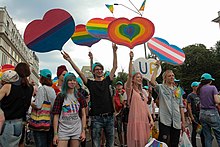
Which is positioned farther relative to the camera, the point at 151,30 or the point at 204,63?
the point at 204,63

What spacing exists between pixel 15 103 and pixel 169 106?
238 centimetres

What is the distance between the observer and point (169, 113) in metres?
3.63

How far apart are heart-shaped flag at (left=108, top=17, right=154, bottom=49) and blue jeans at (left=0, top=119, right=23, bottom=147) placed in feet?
6.87

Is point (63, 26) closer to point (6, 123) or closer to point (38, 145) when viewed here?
point (6, 123)

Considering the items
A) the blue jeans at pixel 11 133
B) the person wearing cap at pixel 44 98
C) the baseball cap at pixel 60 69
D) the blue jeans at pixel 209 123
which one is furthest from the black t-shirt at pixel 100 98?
the blue jeans at pixel 209 123

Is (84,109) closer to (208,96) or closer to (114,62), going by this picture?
(114,62)

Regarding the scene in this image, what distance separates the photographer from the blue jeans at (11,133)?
271 cm

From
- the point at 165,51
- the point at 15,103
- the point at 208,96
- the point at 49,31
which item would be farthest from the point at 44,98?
the point at 208,96

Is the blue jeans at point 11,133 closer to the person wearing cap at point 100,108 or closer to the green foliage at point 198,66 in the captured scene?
the person wearing cap at point 100,108

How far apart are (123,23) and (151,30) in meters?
0.54

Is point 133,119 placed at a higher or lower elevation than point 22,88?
lower

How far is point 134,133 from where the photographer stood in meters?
3.40

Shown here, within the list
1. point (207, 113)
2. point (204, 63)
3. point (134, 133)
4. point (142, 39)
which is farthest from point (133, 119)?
point (204, 63)

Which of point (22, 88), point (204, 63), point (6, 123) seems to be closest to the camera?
point (6, 123)
